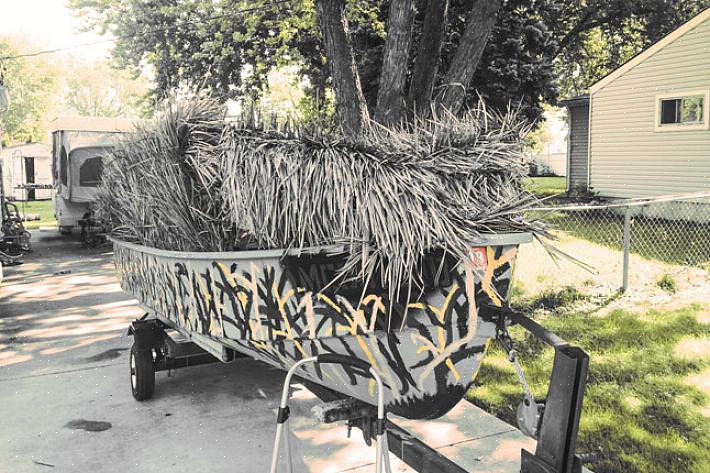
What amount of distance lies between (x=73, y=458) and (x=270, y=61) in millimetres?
11996

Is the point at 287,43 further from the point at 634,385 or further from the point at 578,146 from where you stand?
the point at 578,146

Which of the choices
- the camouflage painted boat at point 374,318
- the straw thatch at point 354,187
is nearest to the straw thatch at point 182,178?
the straw thatch at point 354,187

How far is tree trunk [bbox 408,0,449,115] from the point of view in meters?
7.27

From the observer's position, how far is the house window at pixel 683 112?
1472cm

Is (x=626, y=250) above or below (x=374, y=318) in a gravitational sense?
below

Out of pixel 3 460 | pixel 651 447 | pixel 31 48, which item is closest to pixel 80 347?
pixel 3 460

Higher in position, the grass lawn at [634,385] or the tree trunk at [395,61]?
the tree trunk at [395,61]

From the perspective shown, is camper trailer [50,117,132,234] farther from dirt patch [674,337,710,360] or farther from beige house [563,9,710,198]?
beige house [563,9,710,198]

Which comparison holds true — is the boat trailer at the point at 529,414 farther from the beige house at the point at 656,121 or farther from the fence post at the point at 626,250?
the beige house at the point at 656,121

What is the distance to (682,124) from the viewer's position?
15.3 m

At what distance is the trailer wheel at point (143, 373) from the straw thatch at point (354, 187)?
1586 mm

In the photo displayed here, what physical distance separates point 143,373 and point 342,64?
12.5 feet

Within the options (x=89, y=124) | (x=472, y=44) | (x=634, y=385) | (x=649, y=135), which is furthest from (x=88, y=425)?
(x=649, y=135)

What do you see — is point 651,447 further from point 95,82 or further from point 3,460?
point 95,82
